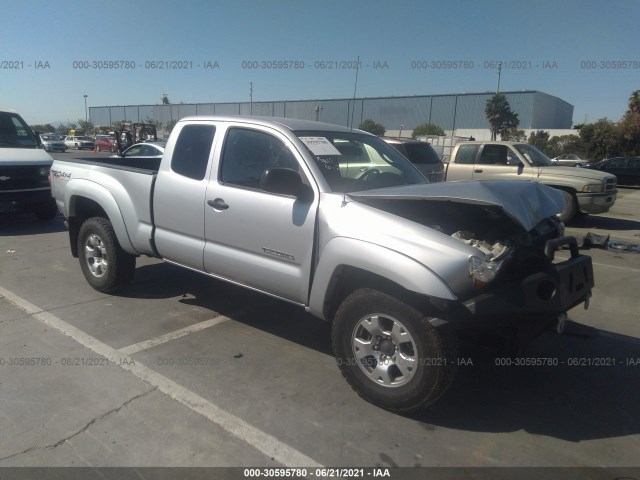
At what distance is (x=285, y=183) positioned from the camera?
355 centimetres

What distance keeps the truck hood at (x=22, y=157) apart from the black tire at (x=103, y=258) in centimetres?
441

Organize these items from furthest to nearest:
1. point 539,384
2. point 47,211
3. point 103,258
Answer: point 47,211, point 103,258, point 539,384

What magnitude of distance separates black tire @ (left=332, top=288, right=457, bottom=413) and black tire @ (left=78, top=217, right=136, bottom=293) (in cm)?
295

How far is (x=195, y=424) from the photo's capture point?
3.08 meters

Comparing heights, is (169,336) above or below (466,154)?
below

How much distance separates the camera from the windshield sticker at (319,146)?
3871 mm

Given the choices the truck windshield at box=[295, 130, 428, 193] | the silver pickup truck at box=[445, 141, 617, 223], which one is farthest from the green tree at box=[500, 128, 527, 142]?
the truck windshield at box=[295, 130, 428, 193]

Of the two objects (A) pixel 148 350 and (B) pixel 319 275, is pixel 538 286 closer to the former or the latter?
(B) pixel 319 275

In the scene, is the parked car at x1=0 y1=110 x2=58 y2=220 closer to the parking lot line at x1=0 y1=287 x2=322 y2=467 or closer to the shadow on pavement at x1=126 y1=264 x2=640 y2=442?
the parking lot line at x1=0 y1=287 x2=322 y2=467

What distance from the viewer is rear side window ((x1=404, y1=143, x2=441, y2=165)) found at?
37.2 ft

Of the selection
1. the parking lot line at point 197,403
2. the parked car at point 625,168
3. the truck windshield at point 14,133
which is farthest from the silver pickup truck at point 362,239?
the parked car at point 625,168

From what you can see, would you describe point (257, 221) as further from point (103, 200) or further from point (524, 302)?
point (103, 200)

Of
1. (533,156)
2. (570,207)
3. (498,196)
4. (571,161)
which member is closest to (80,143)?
A: (571,161)

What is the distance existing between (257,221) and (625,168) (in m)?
25.0
